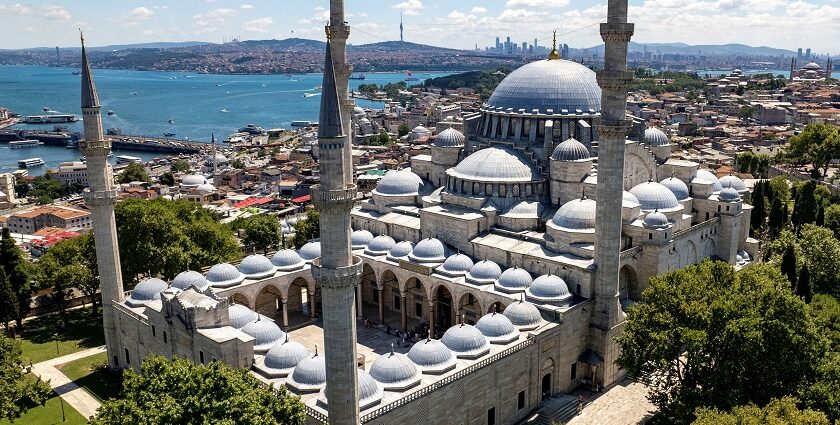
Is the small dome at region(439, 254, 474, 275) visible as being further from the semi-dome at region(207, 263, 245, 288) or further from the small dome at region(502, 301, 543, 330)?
the semi-dome at region(207, 263, 245, 288)

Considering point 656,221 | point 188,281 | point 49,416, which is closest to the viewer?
point 49,416

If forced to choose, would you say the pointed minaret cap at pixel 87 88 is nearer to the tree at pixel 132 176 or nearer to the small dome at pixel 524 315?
the small dome at pixel 524 315

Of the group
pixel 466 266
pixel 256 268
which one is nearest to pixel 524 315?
pixel 466 266

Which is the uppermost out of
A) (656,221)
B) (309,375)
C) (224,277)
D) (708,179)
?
(708,179)

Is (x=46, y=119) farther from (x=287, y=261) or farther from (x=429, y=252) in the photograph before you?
(x=429, y=252)

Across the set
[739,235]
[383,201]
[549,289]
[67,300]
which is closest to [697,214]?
[739,235]

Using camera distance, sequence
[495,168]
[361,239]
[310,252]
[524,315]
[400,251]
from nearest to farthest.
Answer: [524,315]
[400,251]
[495,168]
[310,252]
[361,239]
